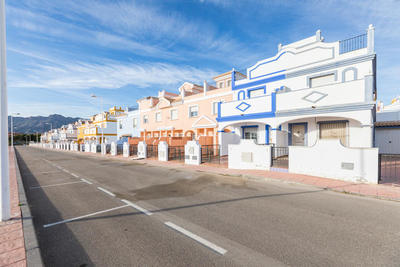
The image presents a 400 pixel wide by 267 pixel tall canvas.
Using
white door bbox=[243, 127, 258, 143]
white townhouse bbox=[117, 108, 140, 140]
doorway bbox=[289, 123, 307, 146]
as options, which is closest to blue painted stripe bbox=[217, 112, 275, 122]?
white door bbox=[243, 127, 258, 143]

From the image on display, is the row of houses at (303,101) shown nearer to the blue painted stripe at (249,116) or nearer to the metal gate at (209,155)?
the blue painted stripe at (249,116)

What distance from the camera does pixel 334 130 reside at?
38.6ft

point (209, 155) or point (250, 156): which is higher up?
point (250, 156)

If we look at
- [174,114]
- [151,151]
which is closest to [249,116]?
[151,151]

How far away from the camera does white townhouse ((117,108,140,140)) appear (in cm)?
3088

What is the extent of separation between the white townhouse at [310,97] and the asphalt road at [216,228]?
673 centimetres

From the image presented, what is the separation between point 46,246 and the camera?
3.05 m

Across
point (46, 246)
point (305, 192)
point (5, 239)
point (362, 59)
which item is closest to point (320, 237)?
point (305, 192)

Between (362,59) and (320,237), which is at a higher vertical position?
(362,59)

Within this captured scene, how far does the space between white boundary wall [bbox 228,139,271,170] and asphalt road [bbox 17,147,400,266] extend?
3382mm

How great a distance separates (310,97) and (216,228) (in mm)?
11129

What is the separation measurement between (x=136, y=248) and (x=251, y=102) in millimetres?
12826

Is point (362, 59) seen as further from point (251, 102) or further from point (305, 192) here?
point (305, 192)

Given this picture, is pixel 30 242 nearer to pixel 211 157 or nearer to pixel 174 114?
pixel 211 157
